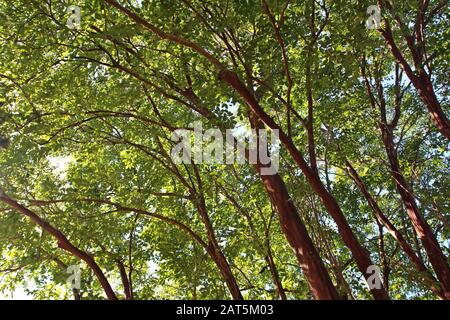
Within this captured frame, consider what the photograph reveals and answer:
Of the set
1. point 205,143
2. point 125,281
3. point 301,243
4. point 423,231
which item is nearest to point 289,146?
point 301,243

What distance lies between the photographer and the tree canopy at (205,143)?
5172 millimetres

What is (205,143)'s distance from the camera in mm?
7633

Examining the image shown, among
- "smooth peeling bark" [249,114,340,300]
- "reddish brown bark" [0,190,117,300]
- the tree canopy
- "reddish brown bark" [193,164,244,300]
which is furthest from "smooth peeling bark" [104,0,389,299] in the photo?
"reddish brown bark" [0,190,117,300]

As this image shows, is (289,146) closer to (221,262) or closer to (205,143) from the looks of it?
(221,262)

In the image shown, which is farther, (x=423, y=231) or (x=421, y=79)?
(x=421, y=79)

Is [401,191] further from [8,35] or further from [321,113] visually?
[8,35]

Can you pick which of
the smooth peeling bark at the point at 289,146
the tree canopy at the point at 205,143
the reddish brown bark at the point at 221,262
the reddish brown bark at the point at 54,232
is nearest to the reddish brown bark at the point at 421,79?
the tree canopy at the point at 205,143

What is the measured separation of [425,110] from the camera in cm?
999

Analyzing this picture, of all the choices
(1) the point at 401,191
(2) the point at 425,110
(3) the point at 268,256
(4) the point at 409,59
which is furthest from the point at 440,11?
(3) the point at 268,256

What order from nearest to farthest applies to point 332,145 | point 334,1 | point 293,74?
1. point 334,1
2. point 293,74
3. point 332,145

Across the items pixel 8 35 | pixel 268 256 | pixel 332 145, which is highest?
pixel 8 35

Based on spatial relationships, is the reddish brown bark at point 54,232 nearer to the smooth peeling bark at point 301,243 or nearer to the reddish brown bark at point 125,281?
the reddish brown bark at point 125,281
